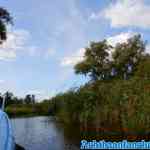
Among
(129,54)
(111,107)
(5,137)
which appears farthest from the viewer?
(129,54)

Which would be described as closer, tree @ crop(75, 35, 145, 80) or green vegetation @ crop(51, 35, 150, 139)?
green vegetation @ crop(51, 35, 150, 139)

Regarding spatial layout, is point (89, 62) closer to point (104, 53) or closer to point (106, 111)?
point (104, 53)

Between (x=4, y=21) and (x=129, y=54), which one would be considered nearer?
(x=4, y=21)

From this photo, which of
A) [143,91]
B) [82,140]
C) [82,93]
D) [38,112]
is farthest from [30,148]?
[38,112]

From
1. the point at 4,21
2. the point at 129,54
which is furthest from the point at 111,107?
the point at 129,54

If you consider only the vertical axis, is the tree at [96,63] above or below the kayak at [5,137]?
above

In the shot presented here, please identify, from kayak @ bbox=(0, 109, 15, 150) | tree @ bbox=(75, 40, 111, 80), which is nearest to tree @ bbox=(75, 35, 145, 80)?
tree @ bbox=(75, 40, 111, 80)

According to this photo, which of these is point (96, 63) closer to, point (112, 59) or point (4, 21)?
point (112, 59)

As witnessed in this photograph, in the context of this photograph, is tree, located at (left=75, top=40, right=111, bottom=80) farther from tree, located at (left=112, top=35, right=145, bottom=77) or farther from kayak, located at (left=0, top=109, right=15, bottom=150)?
kayak, located at (left=0, top=109, right=15, bottom=150)

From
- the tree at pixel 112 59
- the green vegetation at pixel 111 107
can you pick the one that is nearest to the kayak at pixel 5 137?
the green vegetation at pixel 111 107

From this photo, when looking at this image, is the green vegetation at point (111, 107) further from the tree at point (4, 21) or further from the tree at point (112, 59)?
the tree at point (112, 59)

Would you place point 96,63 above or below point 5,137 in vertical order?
above

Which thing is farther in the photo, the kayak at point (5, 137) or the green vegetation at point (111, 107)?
the green vegetation at point (111, 107)

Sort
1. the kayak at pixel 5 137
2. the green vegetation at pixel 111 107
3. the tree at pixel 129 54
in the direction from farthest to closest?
the tree at pixel 129 54 → the green vegetation at pixel 111 107 → the kayak at pixel 5 137
